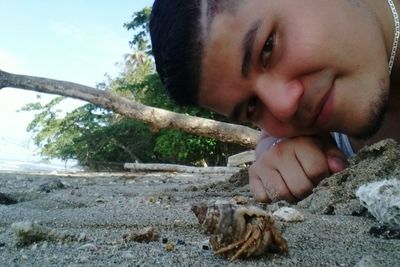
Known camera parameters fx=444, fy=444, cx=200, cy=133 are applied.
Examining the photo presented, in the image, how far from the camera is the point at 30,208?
2.53 metres

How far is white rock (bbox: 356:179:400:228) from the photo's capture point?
1480 mm

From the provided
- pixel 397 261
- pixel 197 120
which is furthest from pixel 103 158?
pixel 397 261

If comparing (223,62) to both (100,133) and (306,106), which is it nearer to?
(306,106)

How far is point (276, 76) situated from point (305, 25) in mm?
266

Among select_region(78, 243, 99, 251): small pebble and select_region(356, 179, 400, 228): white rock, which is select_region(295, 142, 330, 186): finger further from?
select_region(78, 243, 99, 251): small pebble

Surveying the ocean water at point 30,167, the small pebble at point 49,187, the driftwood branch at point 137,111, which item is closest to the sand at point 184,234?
the small pebble at point 49,187

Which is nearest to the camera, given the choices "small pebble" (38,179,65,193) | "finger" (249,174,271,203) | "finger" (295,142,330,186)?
"finger" (295,142,330,186)

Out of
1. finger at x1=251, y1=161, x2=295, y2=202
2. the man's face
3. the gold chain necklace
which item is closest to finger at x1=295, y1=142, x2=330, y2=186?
finger at x1=251, y1=161, x2=295, y2=202

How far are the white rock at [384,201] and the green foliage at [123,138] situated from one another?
44.1ft

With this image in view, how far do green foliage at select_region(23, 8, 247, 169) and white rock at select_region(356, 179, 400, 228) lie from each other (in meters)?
13.4

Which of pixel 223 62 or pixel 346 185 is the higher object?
pixel 223 62

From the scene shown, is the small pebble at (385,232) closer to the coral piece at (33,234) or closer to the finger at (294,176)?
the finger at (294,176)

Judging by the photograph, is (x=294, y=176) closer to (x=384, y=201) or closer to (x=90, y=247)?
(x=384, y=201)

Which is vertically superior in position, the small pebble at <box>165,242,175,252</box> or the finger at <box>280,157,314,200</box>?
the finger at <box>280,157,314,200</box>
